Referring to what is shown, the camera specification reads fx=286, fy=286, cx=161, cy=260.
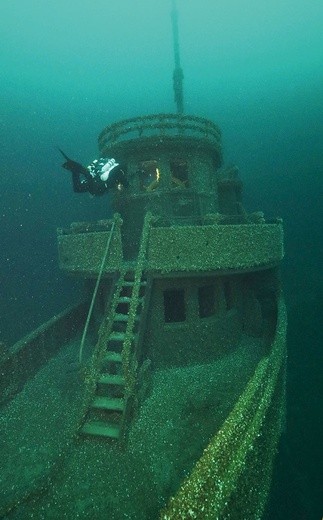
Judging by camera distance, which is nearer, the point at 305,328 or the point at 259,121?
the point at 305,328

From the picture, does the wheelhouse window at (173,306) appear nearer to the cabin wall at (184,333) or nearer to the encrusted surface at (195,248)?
the cabin wall at (184,333)

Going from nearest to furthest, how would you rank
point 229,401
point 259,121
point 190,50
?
1. point 229,401
2. point 259,121
3. point 190,50

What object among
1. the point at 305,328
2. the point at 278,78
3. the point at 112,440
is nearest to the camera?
the point at 112,440

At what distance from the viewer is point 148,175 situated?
1323cm

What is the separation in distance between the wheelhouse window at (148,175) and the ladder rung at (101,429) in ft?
29.2

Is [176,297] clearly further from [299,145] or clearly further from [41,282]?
[299,145]

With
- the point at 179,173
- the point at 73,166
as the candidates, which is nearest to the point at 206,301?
the point at 179,173

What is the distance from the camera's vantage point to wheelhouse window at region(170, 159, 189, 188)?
12352mm

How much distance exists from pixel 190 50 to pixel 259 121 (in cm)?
4990

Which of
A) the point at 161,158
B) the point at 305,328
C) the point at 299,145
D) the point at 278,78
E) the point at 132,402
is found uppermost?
the point at 278,78

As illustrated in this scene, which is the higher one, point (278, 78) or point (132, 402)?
point (278, 78)

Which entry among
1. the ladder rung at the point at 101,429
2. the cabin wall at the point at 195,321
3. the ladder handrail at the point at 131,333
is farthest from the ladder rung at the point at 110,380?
the cabin wall at the point at 195,321

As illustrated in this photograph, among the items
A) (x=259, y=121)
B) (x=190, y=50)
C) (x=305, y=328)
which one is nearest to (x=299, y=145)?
(x=259, y=121)

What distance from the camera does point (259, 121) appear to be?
5150cm
